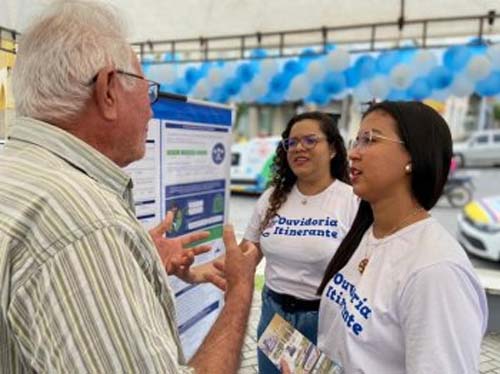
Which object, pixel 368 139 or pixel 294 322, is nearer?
pixel 368 139

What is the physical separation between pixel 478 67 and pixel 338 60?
4.17 ft

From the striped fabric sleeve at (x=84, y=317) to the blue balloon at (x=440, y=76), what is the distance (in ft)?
14.4

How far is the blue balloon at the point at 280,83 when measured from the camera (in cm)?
487

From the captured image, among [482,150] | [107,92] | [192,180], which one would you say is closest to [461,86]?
[192,180]

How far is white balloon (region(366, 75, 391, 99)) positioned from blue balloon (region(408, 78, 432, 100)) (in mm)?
235

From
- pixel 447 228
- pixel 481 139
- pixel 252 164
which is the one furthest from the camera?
pixel 481 139

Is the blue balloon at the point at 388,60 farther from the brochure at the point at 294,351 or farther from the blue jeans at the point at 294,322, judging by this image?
the brochure at the point at 294,351

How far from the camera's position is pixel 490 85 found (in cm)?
432

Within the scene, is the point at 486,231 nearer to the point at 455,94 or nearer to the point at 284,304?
the point at 455,94

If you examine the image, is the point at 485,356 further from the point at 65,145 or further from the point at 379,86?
the point at 65,145

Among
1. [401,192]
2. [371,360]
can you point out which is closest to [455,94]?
[401,192]

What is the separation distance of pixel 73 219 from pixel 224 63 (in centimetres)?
465

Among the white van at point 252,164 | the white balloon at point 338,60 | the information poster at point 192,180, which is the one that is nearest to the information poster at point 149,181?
the information poster at point 192,180

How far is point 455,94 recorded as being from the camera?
15.0 ft
